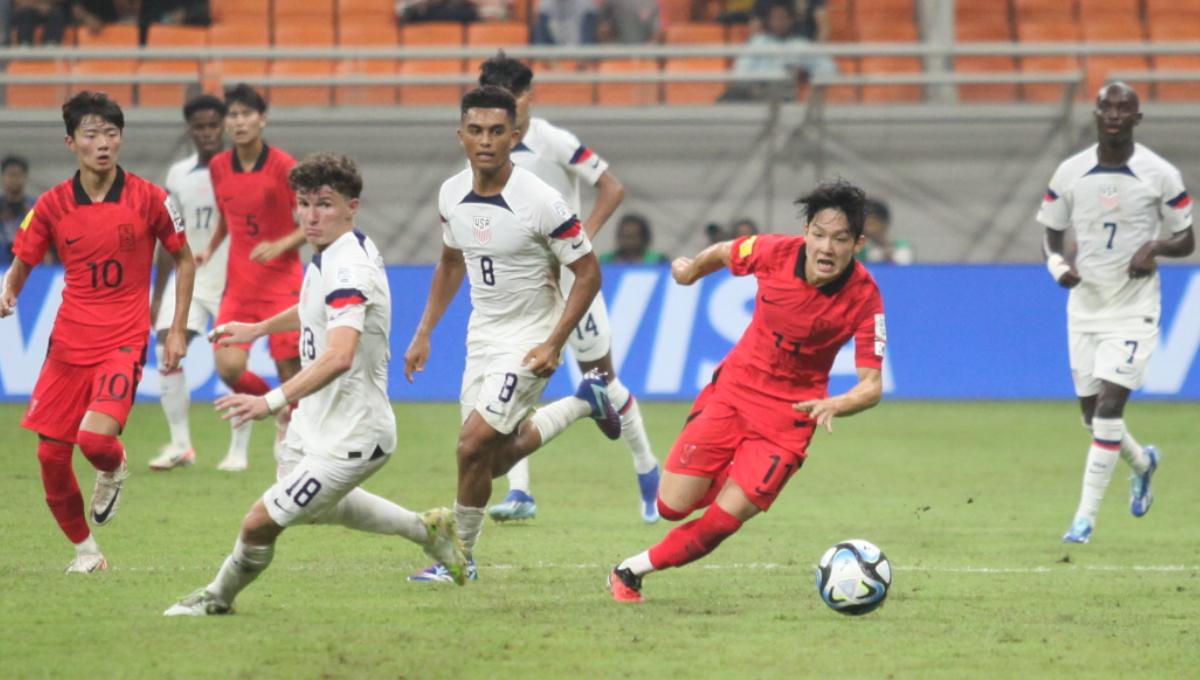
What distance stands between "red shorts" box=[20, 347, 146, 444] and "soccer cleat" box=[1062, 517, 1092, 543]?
203 inches

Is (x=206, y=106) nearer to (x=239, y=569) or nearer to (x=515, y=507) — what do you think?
(x=515, y=507)

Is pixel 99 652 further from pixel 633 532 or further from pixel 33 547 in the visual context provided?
pixel 633 532

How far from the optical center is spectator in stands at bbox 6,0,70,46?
1992cm

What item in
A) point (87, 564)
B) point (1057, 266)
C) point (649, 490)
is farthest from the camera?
point (649, 490)

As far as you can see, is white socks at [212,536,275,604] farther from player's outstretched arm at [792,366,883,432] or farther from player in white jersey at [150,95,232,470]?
player in white jersey at [150,95,232,470]

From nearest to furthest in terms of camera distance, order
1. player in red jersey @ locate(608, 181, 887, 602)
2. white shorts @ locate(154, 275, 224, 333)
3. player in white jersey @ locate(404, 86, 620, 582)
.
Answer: player in red jersey @ locate(608, 181, 887, 602)
player in white jersey @ locate(404, 86, 620, 582)
white shorts @ locate(154, 275, 224, 333)

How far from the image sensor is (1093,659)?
667 cm

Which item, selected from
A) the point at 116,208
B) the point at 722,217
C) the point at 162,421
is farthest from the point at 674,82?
the point at 116,208

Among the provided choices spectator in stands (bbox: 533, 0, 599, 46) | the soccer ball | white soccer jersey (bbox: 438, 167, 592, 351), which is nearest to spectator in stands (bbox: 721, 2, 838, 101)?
spectator in stands (bbox: 533, 0, 599, 46)

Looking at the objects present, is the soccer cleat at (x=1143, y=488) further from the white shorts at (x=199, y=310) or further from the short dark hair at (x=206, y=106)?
the short dark hair at (x=206, y=106)

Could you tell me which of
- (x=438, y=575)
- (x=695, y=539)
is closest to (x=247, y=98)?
(x=438, y=575)

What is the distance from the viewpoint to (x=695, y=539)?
760 cm

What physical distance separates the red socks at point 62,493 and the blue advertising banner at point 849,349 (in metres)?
7.51

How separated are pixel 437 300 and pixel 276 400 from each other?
244 centimetres
